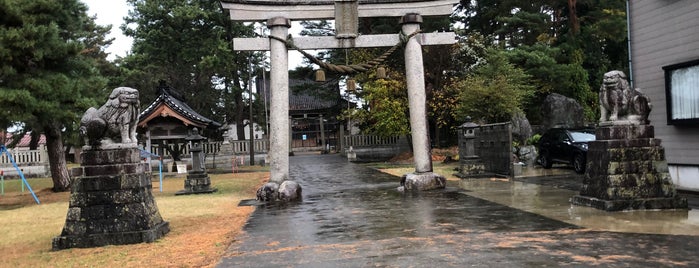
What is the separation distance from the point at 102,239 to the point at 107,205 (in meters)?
0.49

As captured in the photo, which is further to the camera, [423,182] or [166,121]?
[166,121]

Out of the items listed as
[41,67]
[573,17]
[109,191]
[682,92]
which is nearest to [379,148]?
[573,17]

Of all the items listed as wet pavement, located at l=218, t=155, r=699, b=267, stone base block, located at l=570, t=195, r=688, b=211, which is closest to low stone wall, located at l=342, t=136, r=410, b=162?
wet pavement, located at l=218, t=155, r=699, b=267

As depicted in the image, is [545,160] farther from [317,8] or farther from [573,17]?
[573,17]

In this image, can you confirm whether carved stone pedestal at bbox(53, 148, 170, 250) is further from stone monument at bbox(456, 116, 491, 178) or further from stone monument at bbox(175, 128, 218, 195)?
stone monument at bbox(456, 116, 491, 178)

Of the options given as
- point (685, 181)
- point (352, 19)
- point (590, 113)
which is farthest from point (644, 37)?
point (590, 113)

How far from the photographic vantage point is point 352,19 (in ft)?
40.1

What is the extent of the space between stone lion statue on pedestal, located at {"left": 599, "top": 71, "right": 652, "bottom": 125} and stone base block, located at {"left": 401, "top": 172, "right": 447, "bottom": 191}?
4813 mm

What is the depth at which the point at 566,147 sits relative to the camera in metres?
16.6

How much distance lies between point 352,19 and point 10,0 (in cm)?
927

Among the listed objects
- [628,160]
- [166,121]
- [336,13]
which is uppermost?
[336,13]

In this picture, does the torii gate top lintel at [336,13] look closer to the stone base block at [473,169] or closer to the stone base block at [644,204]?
the stone base block at [473,169]

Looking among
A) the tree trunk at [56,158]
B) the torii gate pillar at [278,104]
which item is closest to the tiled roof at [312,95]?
the tree trunk at [56,158]

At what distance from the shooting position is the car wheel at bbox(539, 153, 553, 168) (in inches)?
720
